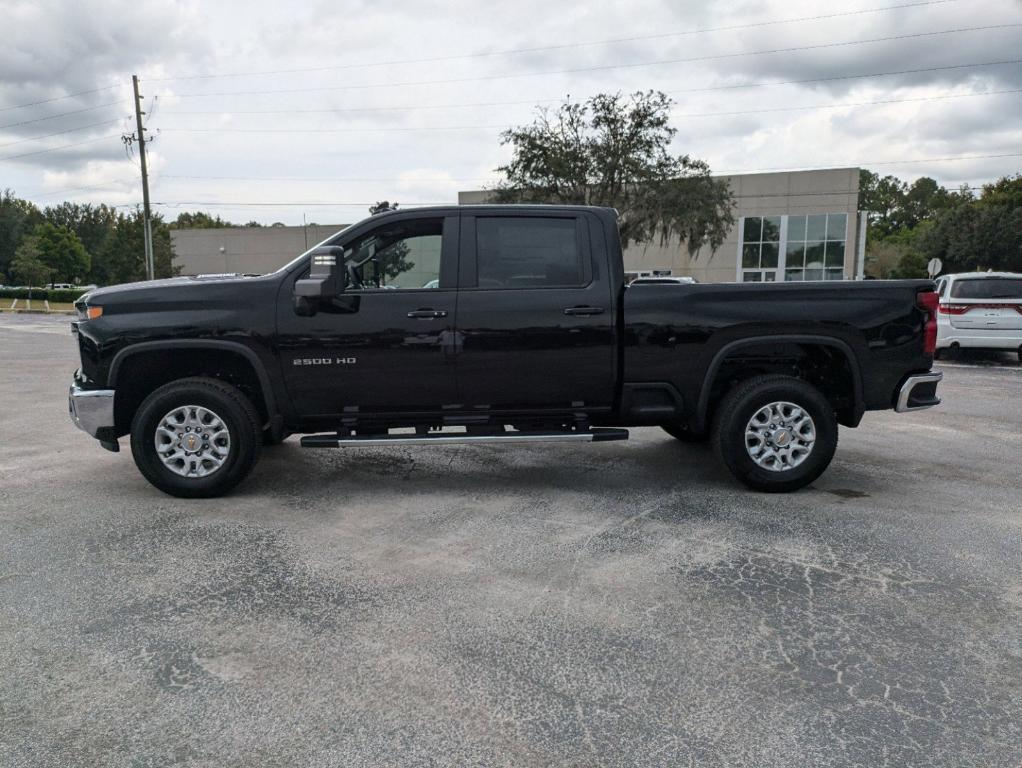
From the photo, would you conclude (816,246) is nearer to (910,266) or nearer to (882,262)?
(910,266)

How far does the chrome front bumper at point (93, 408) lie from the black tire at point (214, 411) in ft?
0.61

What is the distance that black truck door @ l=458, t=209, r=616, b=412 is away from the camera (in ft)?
18.0

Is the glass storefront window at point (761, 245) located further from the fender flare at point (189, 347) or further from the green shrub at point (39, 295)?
the green shrub at point (39, 295)

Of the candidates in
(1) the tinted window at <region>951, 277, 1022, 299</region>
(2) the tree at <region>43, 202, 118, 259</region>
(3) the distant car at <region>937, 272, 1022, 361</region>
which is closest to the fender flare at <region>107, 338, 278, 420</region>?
(3) the distant car at <region>937, 272, 1022, 361</region>

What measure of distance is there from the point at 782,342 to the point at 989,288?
11509 mm

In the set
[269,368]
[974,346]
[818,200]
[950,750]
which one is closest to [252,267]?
[818,200]

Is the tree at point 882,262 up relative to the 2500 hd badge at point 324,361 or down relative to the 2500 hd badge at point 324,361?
up

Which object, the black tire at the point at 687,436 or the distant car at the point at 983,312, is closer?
the black tire at the point at 687,436

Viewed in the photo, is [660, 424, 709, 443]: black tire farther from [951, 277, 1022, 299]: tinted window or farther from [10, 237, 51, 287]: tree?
[10, 237, 51, 287]: tree

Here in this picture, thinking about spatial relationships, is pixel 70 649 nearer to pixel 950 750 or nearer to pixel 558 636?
pixel 558 636

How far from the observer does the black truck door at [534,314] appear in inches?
216

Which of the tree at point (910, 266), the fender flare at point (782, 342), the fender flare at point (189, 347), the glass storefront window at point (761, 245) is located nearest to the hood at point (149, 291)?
the fender flare at point (189, 347)

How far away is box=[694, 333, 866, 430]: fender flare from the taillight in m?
0.51

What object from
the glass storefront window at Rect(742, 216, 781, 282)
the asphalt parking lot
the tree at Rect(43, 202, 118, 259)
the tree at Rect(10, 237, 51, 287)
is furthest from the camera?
the tree at Rect(43, 202, 118, 259)
